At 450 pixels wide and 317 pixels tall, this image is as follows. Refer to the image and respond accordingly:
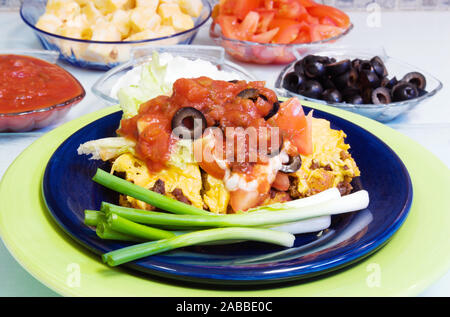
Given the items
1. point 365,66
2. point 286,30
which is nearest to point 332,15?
point 286,30

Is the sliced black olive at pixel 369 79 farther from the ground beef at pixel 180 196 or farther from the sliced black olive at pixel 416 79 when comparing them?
the ground beef at pixel 180 196

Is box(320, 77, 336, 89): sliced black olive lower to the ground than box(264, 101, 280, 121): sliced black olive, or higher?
lower

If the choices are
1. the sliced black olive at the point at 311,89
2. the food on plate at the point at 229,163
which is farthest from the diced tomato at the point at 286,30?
the food on plate at the point at 229,163

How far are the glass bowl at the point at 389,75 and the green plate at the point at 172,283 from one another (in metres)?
0.87

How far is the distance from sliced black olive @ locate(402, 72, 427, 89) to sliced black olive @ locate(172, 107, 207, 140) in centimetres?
153

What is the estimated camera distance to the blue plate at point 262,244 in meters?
1.23

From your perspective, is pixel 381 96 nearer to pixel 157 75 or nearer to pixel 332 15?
pixel 332 15

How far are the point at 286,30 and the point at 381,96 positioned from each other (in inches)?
34.4

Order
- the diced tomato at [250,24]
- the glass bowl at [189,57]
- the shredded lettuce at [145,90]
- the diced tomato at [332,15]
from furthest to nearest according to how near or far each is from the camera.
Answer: the diced tomato at [332,15] < the diced tomato at [250,24] < the glass bowl at [189,57] < the shredded lettuce at [145,90]

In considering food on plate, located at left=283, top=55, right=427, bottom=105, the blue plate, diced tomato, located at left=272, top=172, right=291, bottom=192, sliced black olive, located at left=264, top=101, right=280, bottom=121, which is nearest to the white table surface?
food on plate, located at left=283, top=55, right=427, bottom=105

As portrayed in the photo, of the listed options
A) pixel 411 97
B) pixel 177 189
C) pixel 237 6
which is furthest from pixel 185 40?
pixel 177 189

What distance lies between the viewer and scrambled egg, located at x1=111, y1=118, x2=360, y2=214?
1608mm

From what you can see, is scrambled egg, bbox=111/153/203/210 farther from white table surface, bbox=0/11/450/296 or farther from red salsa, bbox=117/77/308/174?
white table surface, bbox=0/11/450/296

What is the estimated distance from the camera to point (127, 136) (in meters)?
1.72
